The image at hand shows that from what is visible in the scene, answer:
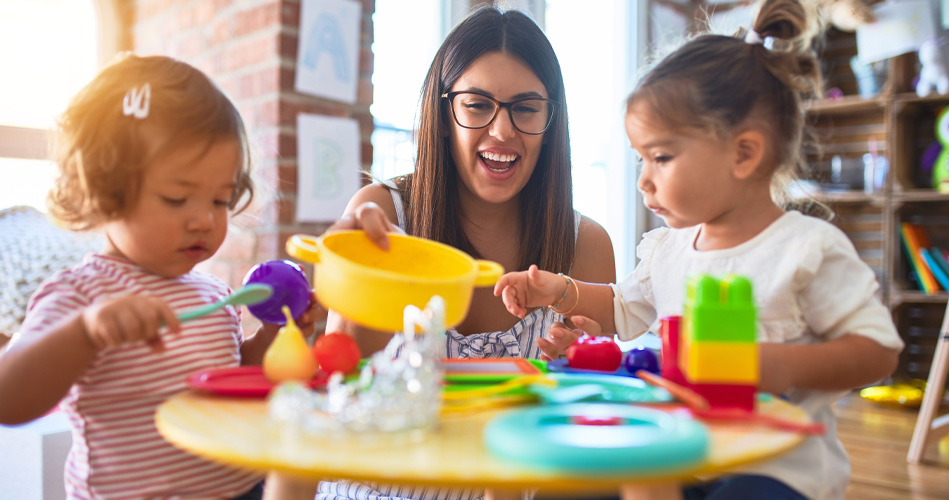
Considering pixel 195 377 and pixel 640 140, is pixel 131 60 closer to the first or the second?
pixel 195 377

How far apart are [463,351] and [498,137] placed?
38cm

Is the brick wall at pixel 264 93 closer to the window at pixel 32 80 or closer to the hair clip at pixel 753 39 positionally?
the window at pixel 32 80

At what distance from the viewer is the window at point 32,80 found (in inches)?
69.8

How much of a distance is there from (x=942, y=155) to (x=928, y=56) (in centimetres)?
45

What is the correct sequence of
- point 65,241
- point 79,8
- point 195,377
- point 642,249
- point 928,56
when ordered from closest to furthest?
point 195,377 → point 642,249 → point 65,241 → point 79,8 → point 928,56

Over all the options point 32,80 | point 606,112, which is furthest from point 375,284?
point 606,112

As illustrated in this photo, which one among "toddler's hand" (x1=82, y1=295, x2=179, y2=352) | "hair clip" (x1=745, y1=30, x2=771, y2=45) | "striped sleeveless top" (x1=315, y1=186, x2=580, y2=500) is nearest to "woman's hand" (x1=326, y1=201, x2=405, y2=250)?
"toddler's hand" (x1=82, y1=295, x2=179, y2=352)

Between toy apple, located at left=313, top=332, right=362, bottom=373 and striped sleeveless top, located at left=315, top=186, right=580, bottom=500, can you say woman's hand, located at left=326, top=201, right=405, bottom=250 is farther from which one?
striped sleeveless top, located at left=315, top=186, right=580, bottom=500

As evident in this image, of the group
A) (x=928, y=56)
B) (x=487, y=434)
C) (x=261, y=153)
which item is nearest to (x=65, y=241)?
(x=261, y=153)

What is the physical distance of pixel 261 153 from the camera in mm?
1854

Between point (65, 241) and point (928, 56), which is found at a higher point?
point (928, 56)

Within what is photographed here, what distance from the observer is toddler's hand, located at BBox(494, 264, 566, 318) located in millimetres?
1002

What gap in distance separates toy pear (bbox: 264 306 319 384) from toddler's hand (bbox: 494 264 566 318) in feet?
1.11

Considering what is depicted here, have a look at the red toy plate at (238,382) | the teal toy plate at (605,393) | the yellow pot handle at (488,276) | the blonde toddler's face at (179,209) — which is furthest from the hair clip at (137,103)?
the teal toy plate at (605,393)
